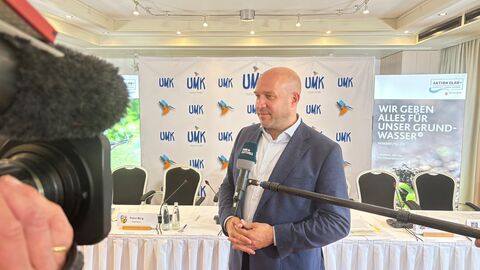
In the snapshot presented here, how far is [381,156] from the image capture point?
4316 millimetres

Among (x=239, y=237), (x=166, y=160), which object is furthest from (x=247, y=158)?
(x=166, y=160)

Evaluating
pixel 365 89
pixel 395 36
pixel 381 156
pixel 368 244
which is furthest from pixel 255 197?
pixel 395 36

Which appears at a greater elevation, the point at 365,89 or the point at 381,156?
the point at 365,89

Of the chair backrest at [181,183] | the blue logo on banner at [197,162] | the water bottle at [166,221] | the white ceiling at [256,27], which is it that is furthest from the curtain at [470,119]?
the water bottle at [166,221]

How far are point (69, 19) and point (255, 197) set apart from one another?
12.6 feet

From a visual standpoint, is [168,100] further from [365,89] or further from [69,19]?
[365,89]

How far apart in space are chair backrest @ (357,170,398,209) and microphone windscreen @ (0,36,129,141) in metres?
3.16

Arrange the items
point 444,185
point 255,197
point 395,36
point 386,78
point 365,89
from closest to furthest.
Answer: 1. point 255,197
2. point 444,185
3. point 365,89
4. point 386,78
5. point 395,36

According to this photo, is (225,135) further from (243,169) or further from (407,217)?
(407,217)

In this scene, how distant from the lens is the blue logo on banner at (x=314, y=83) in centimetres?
389

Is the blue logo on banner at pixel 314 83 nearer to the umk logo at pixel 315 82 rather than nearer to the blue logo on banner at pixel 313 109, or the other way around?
the umk logo at pixel 315 82

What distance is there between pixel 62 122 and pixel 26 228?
4.5 inches

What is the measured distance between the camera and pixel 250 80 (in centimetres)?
389

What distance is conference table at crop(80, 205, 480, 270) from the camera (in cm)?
202
